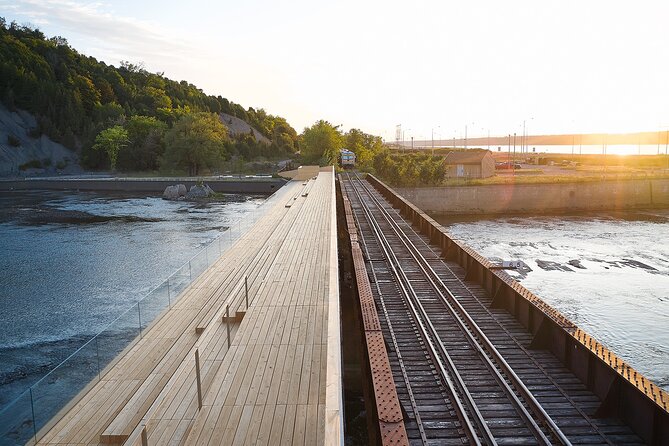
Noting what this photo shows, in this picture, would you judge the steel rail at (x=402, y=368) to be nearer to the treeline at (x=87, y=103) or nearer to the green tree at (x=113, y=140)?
the treeline at (x=87, y=103)

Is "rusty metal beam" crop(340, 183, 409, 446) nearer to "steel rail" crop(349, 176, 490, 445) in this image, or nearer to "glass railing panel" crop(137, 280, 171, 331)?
"steel rail" crop(349, 176, 490, 445)

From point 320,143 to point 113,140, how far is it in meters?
39.5

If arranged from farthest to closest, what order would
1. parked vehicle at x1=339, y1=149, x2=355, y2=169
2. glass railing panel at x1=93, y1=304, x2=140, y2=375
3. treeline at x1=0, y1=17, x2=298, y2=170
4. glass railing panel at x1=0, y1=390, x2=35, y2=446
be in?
1. treeline at x1=0, y1=17, x2=298, y2=170
2. parked vehicle at x1=339, y1=149, x2=355, y2=169
3. glass railing panel at x1=93, y1=304, x2=140, y2=375
4. glass railing panel at x1=0, y1=390, x2=35, y2=446

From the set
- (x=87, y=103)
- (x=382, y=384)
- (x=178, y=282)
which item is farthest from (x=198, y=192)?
→ (x=87, y=103)

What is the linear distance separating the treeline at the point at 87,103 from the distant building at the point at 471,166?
3836 centimetres

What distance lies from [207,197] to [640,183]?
47.5 m

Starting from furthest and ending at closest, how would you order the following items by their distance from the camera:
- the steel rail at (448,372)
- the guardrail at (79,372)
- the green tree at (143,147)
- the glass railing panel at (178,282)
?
1. the green tree at (143,147)
2. the glass railing panel at (178,282)
3. the steel rail at (448,372)
4. the guardrail at (79,372)

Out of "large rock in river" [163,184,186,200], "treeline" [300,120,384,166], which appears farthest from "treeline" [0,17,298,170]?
"large rock in river" [163,184,186,200]

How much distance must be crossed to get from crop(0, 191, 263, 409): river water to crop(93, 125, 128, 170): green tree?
137ft

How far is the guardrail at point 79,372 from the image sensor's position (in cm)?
705

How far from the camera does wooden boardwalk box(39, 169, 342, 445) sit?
7.14 meters

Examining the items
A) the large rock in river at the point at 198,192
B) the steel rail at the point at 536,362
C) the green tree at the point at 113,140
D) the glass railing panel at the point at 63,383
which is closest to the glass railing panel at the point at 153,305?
the glass railing panel at the point at 63,383

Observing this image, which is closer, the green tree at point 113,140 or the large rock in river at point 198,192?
the large rock in river at point 198,192

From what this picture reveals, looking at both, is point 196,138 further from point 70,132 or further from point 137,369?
point 137,369
